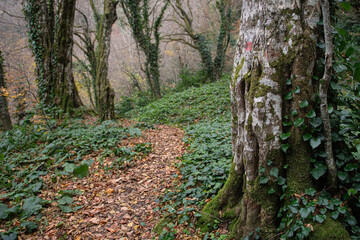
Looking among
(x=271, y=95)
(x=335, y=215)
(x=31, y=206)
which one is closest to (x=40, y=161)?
(x=31, y=206)

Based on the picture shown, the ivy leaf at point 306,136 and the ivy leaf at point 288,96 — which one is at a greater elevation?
the ivy leaf at point 288,96

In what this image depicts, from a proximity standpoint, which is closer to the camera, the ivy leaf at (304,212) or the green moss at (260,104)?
the ivy leaf at (304,212)

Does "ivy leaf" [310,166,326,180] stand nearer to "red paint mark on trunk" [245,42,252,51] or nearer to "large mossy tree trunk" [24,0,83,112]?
"red paint mark on trunk" [245,42,252,51]

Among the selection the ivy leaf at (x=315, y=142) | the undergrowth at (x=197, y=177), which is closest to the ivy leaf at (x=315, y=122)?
the ivy leaf at (x=315, y=142)

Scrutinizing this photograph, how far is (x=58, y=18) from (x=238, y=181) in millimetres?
9188

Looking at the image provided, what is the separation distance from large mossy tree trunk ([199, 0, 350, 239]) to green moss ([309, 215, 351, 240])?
320mm

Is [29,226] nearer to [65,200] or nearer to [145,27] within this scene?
[65,200]

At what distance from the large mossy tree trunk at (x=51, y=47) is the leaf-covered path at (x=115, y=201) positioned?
474cm

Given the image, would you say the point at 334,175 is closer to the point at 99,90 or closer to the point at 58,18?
the point at 99,90

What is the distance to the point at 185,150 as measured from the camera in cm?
568

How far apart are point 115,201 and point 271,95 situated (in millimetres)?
3143

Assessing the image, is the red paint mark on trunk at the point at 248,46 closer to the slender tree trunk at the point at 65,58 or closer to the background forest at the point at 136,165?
the background forest at the point at 136,165

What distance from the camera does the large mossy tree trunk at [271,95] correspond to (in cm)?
193

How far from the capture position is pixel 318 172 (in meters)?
1.92
